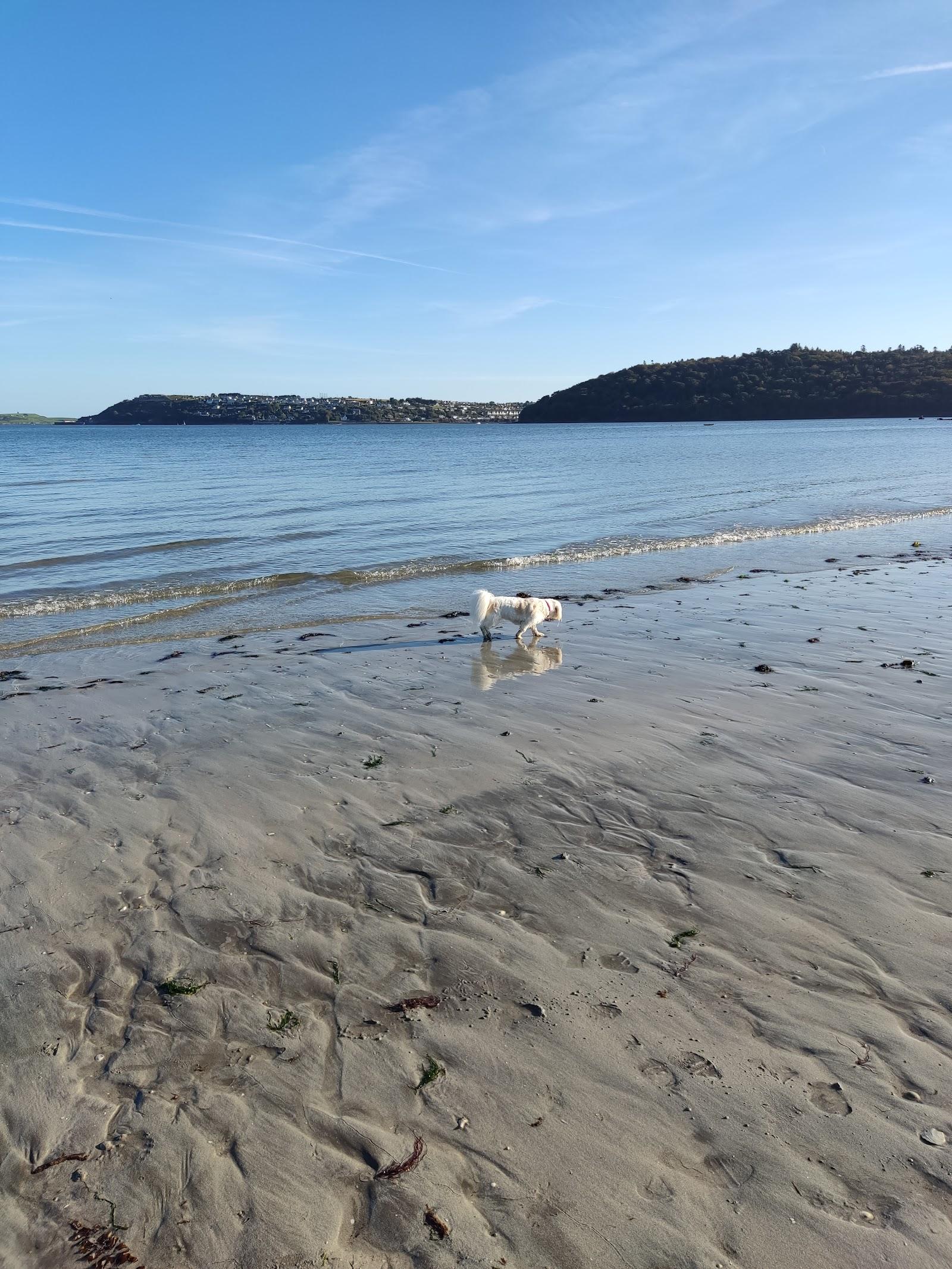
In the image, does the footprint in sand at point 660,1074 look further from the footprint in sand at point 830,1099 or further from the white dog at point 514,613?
the white dog at point 514,613

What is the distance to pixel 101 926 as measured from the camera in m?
4.34

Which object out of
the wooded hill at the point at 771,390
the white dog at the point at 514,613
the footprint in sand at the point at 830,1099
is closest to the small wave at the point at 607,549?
the white dog at the point at 514,613

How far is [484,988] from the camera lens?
3754 millimetres

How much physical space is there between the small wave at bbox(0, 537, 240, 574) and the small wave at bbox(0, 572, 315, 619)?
9.64ft

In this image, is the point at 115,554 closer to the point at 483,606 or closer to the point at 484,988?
the point at 483,606

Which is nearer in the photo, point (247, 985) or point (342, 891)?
point (247, 985)

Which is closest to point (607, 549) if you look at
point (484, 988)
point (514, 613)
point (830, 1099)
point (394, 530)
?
point (394, 530)

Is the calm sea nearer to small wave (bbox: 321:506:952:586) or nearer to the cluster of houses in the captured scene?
small wave (bbox: 321:506:952:586)

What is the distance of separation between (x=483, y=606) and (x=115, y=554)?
1071 cm

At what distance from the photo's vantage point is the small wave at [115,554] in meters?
16.3

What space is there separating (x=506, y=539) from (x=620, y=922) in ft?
53.2

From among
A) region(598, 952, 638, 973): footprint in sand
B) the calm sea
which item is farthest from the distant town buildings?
region(598, 952, 638, 973): footprint in sand

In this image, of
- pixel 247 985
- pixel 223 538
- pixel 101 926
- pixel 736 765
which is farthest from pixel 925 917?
pixel 223 538

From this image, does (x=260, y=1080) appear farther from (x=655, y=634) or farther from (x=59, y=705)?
(x=655, y=634)
